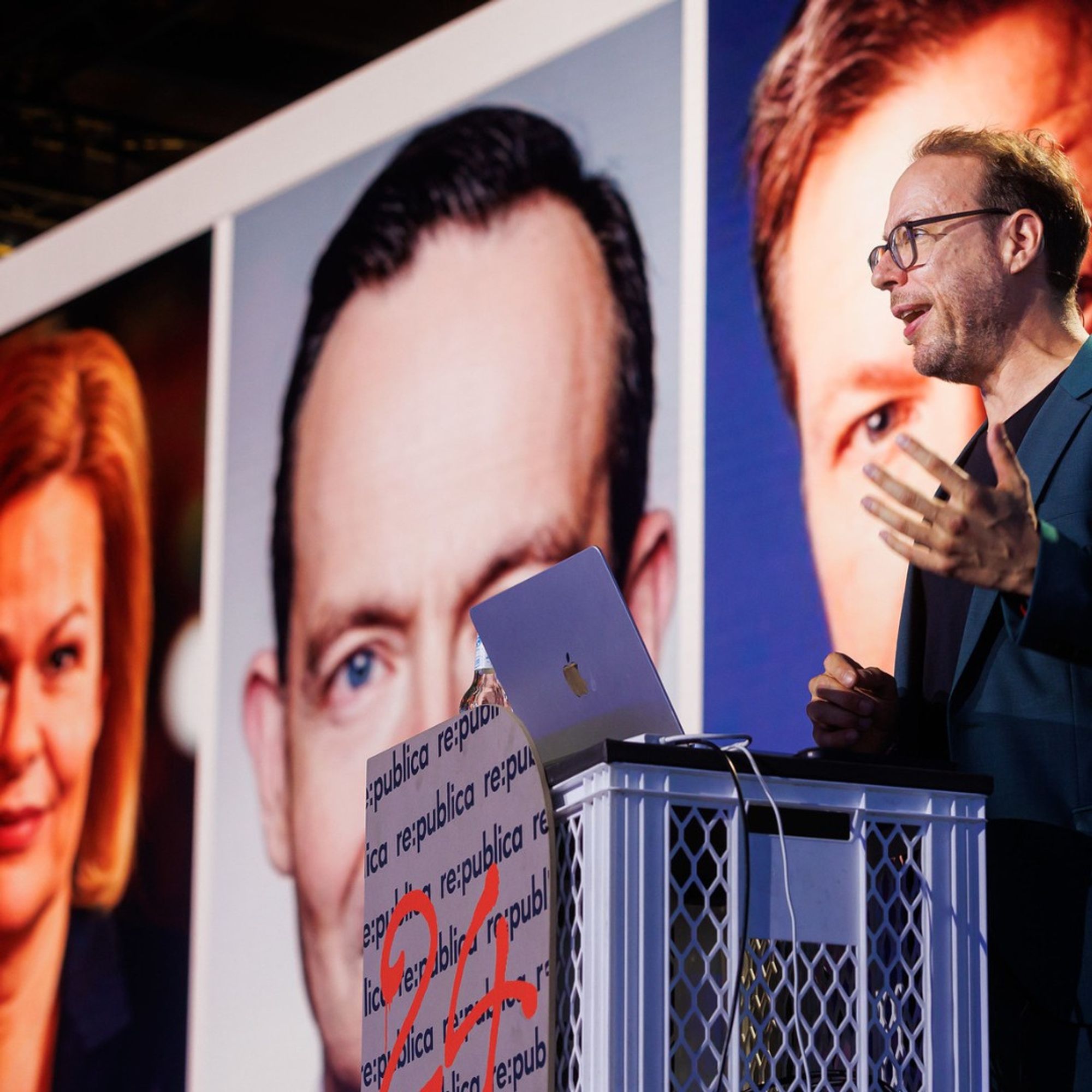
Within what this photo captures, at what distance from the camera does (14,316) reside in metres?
5.13

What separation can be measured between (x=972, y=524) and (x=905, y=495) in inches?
2.2

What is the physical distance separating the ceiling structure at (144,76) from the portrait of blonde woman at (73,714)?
84.3 inches

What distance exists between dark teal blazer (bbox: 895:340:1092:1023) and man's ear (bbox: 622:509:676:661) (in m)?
1.57

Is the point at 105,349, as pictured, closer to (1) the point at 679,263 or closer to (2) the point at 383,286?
(2) the point at 383,286

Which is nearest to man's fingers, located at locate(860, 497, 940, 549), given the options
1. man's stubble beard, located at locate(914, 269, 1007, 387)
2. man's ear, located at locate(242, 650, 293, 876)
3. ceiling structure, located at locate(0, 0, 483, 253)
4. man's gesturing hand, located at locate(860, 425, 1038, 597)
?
man's gesturing hand, located at locate(860, 425, 1038, 597)

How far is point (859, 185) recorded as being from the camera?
3.03 meters

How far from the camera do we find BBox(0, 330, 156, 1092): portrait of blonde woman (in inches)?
176

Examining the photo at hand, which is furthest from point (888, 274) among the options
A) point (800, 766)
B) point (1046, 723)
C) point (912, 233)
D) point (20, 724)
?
point (20, 724)

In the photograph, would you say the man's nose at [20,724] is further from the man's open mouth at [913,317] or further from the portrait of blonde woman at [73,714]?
the man's open mouth at [913,317]

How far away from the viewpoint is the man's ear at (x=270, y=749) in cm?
402

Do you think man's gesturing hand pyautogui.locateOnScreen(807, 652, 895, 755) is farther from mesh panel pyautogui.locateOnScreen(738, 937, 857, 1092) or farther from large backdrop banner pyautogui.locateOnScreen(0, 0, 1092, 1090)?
large backdrop banner pyautogui.locateOnScreen(0, 0, 1092, 1090)

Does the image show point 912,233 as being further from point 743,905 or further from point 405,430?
point 405,430

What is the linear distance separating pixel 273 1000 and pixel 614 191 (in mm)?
1824

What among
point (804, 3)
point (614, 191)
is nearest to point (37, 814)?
point (614, 191)
